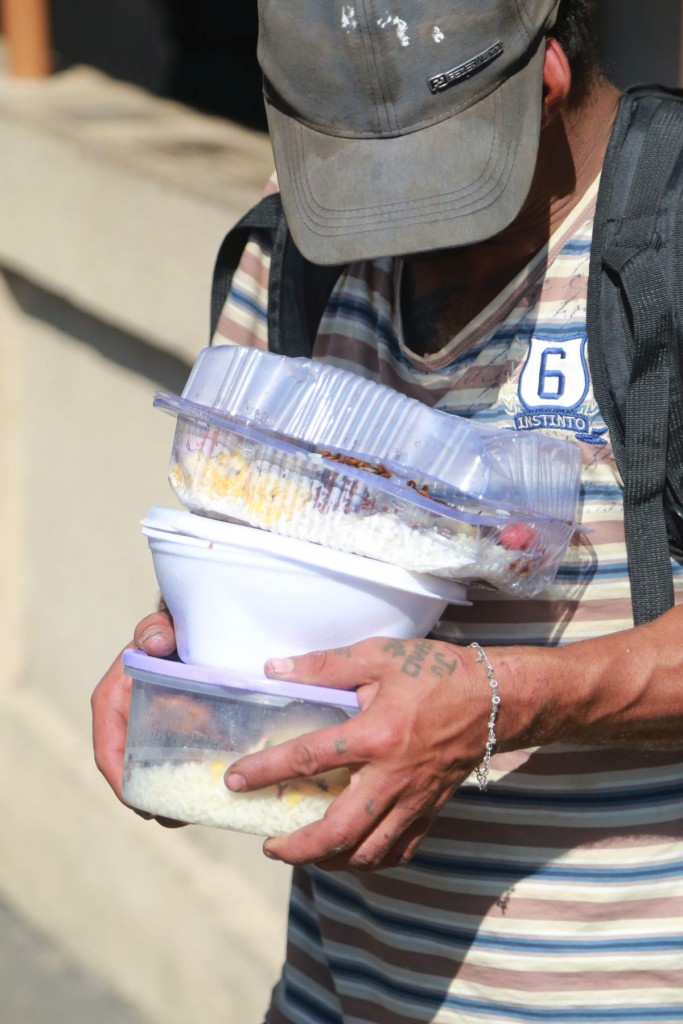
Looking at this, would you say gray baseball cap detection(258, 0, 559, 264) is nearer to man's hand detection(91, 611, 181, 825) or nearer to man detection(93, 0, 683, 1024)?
man detection(93, 0, 683, 1024)

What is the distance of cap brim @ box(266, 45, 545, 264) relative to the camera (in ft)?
5.06

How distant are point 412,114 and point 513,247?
201 mm

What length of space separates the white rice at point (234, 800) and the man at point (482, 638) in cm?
4

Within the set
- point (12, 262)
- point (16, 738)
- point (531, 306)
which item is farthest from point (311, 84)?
point (16, 738)

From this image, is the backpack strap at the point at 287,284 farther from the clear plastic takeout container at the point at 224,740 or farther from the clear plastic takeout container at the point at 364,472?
the clear plastic takeout container at the point at 224,740

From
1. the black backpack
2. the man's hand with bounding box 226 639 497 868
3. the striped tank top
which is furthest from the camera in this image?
the striped tank top

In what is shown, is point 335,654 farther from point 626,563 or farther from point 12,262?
point 12,262

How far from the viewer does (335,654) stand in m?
1.43

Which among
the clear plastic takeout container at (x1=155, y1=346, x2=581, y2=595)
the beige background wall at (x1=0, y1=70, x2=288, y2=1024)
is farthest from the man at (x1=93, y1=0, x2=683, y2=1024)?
the beige background wall at (x1=0, y1=70, x2=288, y2=1024)

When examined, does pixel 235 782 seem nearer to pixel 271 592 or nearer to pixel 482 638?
pixel 271 592

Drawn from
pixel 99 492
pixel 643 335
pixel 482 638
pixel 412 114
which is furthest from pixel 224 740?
pixel 99 492

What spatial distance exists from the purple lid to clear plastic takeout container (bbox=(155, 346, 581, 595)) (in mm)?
146

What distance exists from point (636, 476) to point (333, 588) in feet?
1.20

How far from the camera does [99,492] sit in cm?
333
